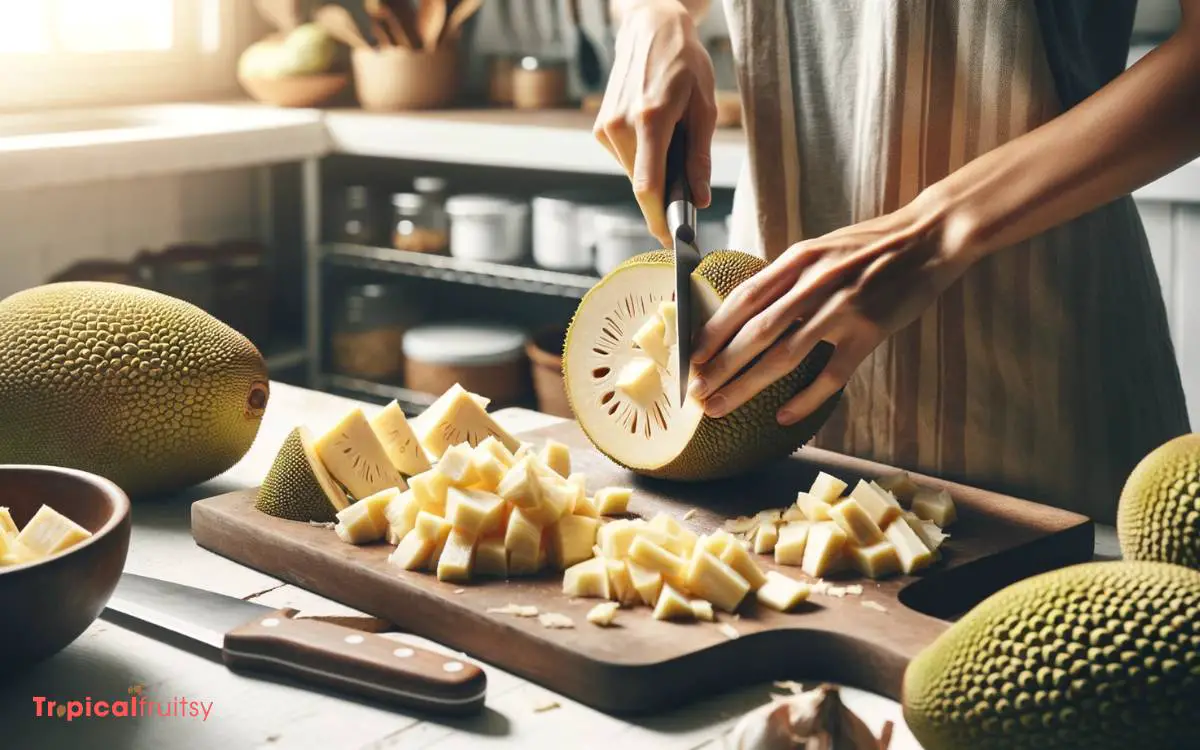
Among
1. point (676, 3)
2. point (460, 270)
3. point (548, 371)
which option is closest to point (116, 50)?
point (460, 270)

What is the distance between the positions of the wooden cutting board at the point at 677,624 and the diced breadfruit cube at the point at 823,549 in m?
0.01

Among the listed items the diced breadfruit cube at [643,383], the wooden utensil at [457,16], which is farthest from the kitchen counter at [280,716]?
the wooden utensil at [457,16]

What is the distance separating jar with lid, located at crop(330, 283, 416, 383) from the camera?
3025mm

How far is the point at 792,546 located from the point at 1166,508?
30 centimetres

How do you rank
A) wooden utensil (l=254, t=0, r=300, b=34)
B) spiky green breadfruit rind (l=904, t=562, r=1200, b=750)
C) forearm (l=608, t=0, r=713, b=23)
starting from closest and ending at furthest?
spiky green breadfruit rind (l=904, t=562, r=1200, b=750)
forearm (l=608, t=0, r=713, b=23)
wooden utensil (l=254, t=0, r=300, b=34)

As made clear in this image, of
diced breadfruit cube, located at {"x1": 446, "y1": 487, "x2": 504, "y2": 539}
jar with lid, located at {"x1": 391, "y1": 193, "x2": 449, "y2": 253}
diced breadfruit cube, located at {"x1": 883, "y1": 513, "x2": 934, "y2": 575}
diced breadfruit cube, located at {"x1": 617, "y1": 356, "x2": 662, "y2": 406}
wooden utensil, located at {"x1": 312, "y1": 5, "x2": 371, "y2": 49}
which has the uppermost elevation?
wooden utensil, located at {"x1": 312, "y1": 5, "x2": 371, "y2": 49}

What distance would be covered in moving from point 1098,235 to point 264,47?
2454mm

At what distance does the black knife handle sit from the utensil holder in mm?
1952

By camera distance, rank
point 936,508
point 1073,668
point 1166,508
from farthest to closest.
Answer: point 936,508 < point 1166,508 < point 1073,668

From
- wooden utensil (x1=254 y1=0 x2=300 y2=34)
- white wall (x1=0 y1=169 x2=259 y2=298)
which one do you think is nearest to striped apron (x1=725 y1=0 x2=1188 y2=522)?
white wall (x1=0 y1=169 x2=259 y2=298)

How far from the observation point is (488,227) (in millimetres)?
2812

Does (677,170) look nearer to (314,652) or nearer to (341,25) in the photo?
(314,652)

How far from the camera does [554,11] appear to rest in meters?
3.26
